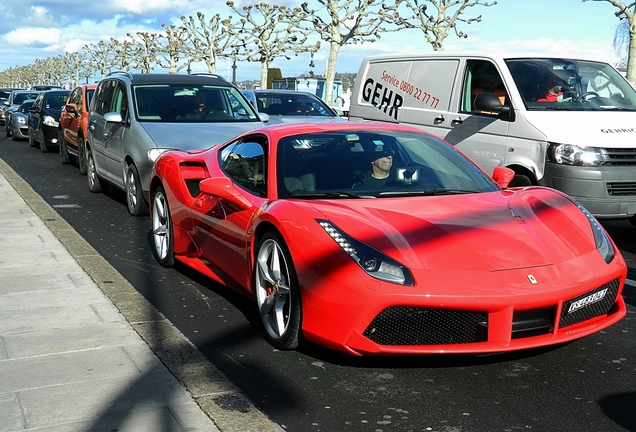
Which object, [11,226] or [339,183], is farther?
[11,226]

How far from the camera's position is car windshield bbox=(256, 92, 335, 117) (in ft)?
52.1

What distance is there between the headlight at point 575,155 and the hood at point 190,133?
11.4 feet

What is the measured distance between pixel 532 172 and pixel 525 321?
15.2 feet

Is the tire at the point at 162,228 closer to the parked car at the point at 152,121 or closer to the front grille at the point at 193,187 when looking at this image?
the front grille at the point at 193,187

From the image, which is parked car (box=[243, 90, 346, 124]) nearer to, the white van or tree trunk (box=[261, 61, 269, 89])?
the white van

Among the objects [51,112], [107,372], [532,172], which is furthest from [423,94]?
[51,112]

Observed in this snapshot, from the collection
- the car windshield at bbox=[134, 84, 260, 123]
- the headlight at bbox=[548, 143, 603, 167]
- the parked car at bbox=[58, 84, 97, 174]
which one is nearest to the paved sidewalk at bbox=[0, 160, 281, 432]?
the car windshield at bbox=[134, 84, 260, 123]

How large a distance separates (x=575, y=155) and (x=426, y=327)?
4.63 m

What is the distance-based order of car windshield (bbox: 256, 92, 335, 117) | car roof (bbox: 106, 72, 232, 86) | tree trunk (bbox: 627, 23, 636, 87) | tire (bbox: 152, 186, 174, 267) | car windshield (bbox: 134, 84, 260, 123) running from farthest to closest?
tree trunk (bbox: 627, 23, 636, 87), car windshield (bbox: 256, 92, 335, 117), car roof (bbox: 106, 72, 232, 86), car windshield (bbox: 134, 84, 260, 123), tire (bbox: 152, 186, 174, 267)

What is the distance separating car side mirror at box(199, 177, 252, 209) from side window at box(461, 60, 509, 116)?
14.8ft

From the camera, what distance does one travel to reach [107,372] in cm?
438

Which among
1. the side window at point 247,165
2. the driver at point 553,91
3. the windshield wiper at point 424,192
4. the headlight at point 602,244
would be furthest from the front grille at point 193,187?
the driver at point 553,91

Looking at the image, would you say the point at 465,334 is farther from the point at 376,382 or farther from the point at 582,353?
the point at 582,353

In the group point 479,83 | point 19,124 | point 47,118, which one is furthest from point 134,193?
point 19,124
